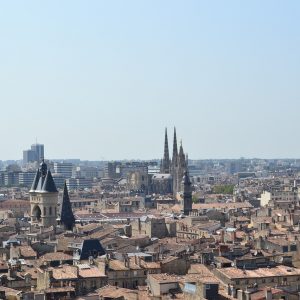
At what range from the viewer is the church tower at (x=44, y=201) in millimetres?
110750

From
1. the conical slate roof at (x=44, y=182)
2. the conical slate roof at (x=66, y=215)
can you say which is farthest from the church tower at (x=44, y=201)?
the conical slate roof at (x=66, y=215)

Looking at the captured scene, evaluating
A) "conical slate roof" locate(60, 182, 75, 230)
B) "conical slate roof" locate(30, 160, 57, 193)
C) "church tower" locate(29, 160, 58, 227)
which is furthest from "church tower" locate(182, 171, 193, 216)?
"conical slate roof" locate(60, 182, 75, 230)

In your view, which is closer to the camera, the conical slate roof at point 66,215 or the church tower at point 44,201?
the conical slate roof at point 66,215

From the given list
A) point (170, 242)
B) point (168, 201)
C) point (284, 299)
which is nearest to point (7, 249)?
point (170, 242)

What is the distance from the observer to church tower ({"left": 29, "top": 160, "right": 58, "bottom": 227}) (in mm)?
110750

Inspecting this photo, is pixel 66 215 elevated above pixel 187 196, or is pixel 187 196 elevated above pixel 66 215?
pixel 187 196

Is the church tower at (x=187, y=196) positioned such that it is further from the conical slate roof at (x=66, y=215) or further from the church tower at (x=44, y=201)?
the conical slate roof at (x=66, y=215)

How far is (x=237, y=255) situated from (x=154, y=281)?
15800 millimetres

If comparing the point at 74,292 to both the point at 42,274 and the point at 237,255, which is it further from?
the point at 237,255

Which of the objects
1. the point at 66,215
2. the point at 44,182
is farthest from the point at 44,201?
the point at 66,215

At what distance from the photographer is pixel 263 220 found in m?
118

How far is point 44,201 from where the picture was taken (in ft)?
365

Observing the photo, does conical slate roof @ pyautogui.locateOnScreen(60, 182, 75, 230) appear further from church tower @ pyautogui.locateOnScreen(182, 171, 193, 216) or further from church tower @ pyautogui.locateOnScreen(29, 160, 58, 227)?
church tower @ pyautogui.locateOnScreen(182, 171, 193, 216)

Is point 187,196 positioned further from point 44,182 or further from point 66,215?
point 66,215
